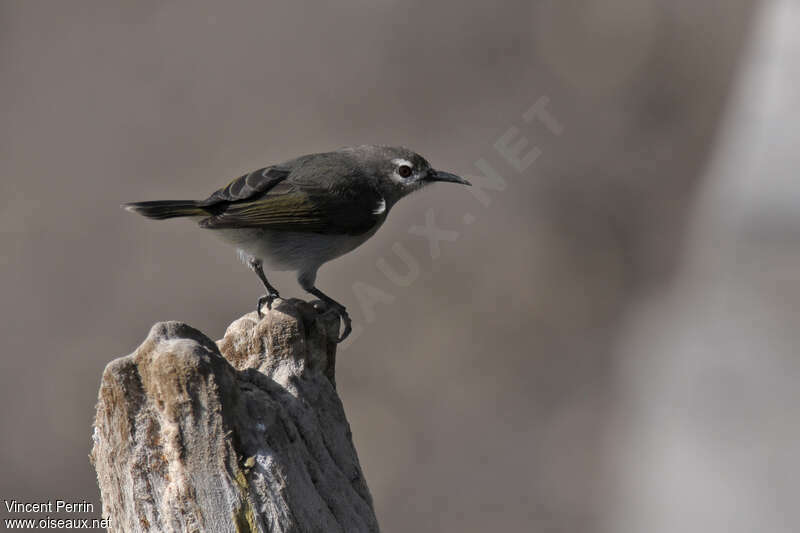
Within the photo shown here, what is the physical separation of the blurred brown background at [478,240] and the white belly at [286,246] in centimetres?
431

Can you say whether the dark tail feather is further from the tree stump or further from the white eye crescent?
the tree stump

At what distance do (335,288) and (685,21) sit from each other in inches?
274

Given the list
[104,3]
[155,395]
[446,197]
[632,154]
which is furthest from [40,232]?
[155,395]

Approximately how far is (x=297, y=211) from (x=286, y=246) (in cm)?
26

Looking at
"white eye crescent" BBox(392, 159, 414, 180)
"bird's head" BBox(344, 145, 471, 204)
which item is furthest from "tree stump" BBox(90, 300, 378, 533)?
"white eye crescent" BBox(392, 159, 414, 180)

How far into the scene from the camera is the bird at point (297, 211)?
6.22 metres

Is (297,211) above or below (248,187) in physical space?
below

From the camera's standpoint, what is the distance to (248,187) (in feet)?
20.8

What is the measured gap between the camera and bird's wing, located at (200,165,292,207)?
6266 millimetres

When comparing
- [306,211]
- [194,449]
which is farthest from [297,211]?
[194,449]

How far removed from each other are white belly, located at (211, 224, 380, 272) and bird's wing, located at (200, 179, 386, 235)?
8 centimetres

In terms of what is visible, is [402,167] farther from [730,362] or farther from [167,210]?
[730,362]

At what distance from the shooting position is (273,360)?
4.43 metres

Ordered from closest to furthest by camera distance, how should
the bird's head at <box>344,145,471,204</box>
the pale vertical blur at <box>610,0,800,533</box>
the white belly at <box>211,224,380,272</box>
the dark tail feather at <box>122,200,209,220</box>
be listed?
the dark tail feather at <box>122,200,209,220</box>, the white belly at <box>211,224,380,272</box>, the bird's head at <box>344,145,471,204</box>, the pale vertical blur at <box>610,0,800,533</box>
